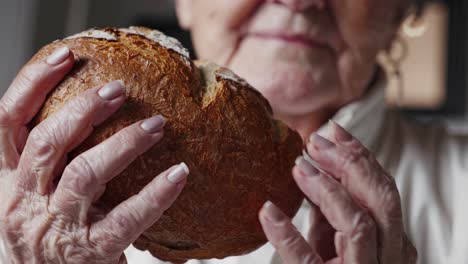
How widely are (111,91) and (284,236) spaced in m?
0.26

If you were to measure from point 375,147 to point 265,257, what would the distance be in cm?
53

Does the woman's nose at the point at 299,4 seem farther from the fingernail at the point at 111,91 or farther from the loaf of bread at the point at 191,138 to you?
the fingernail at the point at 111,91

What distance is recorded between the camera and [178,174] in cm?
63

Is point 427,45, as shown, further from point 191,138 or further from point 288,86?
point 191,138

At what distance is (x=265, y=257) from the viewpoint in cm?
113

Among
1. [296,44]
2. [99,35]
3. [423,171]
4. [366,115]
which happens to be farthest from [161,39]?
[423,171]

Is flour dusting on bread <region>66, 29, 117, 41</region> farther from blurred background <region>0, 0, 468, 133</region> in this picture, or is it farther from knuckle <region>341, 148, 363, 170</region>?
blurred background <region>0, 0, 468, 133</region>

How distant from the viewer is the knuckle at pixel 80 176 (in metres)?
0.63

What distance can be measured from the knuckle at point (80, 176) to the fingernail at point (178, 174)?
0.26 feet

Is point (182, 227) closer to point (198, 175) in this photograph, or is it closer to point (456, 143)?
point (198, 175)

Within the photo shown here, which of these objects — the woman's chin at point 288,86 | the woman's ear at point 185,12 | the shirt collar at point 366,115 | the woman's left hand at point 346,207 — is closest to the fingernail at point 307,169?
the woman's left hand at point 346,207

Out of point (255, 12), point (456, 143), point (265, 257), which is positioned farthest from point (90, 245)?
point (456, 143)

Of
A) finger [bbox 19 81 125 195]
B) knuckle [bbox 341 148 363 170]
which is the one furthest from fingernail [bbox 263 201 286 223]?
finger [bbox 19 81 125 195]

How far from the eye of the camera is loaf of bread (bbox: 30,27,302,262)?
2.18ft
